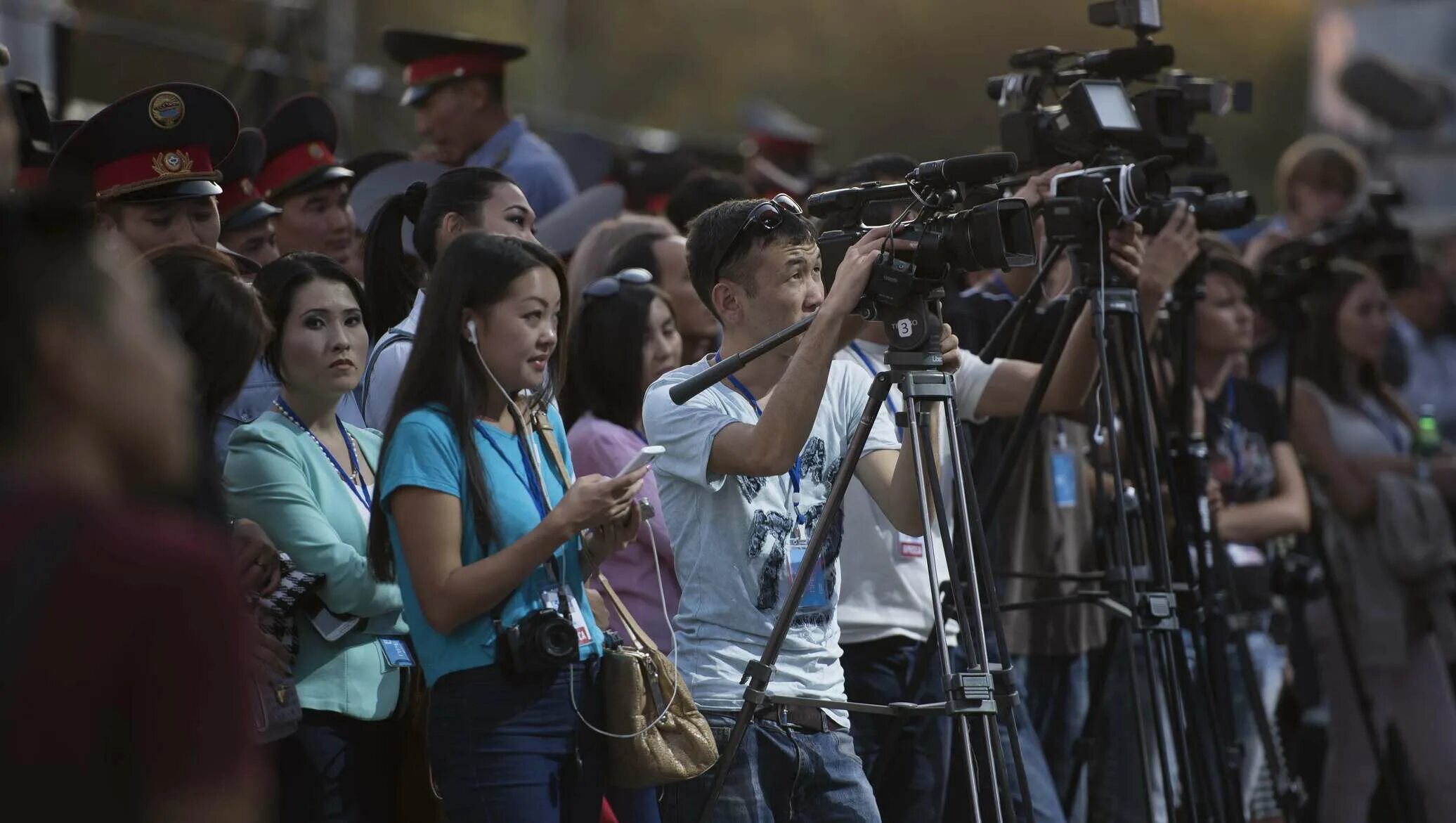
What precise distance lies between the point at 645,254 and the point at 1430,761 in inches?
119

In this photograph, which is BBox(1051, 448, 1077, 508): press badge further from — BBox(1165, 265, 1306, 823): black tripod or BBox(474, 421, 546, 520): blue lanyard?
BBox(474, 421, 546, 520): blue lanyard

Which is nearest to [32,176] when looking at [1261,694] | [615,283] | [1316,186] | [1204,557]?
[615,283]

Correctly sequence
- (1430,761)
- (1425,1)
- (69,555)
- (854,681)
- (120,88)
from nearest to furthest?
(69,555) → (854,681) → (1430,761) → (120,88) → (1425,1)

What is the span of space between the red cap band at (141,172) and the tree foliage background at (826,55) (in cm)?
549

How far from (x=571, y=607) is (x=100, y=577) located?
1650 millimetres

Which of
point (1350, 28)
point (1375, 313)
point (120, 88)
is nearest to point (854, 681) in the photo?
point (1375, 313)

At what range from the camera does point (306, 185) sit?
15.4 feet

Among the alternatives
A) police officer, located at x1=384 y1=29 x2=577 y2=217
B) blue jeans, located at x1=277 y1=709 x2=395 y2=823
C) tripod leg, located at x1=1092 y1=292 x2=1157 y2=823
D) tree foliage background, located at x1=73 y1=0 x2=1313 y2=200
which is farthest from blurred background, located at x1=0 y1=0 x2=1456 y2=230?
blue jeans, located at x1=277 y1=709 x2=395 y2=823

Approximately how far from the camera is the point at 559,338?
10.8 ft

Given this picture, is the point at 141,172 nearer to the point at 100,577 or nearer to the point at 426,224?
the point at 426,224

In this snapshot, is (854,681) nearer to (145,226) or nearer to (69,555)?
(145,226)

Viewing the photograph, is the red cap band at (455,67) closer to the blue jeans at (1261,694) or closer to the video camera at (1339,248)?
the video camera at (1339,248)

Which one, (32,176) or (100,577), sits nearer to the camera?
(100,577)

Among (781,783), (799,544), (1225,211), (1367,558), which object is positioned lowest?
(1367,558)
